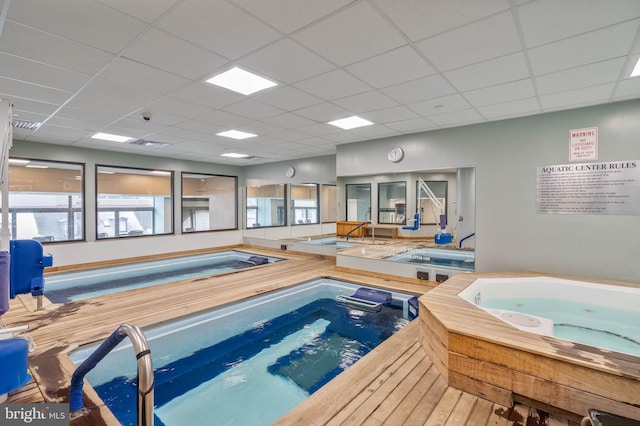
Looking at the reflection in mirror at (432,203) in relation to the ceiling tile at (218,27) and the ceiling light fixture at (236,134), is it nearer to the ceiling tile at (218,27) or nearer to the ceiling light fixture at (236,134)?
the ceiling light fixture at (236,134)

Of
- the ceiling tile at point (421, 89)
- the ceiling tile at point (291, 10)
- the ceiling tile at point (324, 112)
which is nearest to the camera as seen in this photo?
the ceiling tile at point (291, 10)

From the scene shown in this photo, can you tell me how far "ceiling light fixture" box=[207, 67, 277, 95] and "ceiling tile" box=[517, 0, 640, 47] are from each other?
2.05 meters

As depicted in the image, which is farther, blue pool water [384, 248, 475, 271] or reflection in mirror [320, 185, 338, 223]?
reflection in mirror [320, 185, 338, 223]

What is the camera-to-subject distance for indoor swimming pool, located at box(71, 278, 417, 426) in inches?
86.6

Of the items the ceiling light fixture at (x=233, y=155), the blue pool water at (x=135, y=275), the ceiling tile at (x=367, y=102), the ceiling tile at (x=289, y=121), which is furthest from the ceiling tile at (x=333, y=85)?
the blue pool water at (x=135, y=275)

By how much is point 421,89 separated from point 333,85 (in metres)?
0.90

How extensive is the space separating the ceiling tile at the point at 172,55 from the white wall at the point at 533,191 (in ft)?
11.3

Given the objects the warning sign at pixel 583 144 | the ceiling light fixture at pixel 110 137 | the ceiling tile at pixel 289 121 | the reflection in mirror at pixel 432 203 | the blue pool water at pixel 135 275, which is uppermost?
the ceiling light fixture at pixel 110 137

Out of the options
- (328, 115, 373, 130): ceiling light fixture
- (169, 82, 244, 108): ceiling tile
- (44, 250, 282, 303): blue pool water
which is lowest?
(44, 250, 282, 303): blue pool water

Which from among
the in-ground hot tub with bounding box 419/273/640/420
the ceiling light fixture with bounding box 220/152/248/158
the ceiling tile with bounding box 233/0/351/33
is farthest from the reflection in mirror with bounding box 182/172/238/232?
the in-ground hot tub with bounding box 419/273/640/420

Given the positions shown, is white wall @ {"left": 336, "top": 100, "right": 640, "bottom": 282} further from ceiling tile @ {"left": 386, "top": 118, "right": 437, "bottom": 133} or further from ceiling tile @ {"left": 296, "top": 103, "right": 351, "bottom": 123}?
ceiling tile @ {"left": 296, "top": 103, "right": 351, "bottom": 123}

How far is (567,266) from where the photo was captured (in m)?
3.66

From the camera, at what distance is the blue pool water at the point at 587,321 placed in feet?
9.23

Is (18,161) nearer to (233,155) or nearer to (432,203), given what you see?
(233,155)
